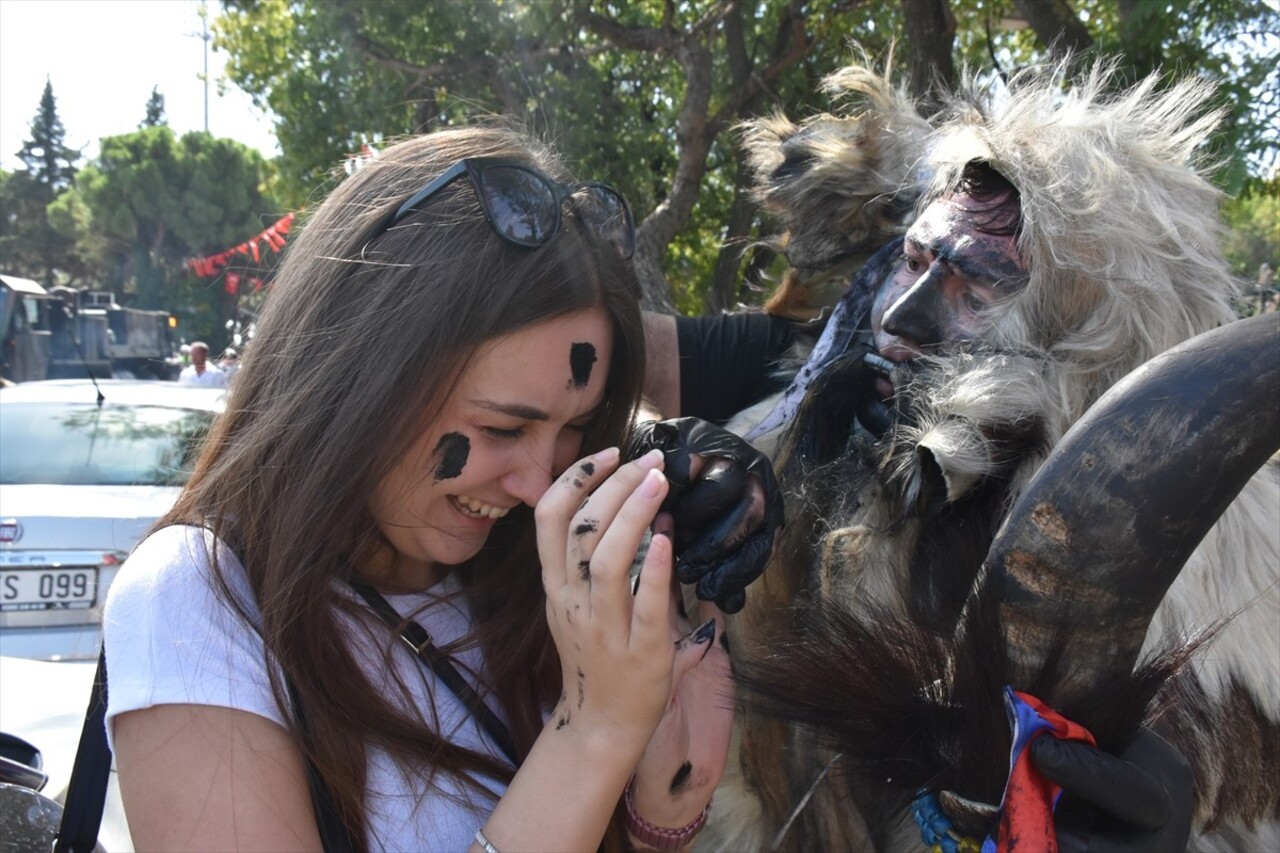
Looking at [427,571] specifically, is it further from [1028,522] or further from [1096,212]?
[1096,212]

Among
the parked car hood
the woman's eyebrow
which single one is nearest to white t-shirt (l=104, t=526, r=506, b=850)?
the woman's eyebrow

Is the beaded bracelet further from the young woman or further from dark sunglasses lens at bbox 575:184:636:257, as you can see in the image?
dark sunglasses lens at bbox 575:184:636:257

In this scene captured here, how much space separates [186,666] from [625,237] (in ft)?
2.95

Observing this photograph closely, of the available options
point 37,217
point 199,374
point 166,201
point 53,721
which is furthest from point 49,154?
point 53,721

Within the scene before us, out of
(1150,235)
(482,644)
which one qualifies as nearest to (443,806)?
(482,644)

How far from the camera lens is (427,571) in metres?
1.63

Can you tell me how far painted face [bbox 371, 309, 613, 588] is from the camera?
1454 mm

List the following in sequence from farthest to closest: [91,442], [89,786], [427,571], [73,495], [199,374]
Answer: [199,374] → [91,442] → [73,495] → [427,571] → [89,786]

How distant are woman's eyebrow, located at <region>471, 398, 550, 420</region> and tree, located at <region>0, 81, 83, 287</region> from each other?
170ft

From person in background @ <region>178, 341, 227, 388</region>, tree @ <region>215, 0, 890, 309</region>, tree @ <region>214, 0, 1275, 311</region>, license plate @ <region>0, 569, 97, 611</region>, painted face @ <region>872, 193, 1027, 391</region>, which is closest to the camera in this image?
painted face @ <region>872, 193, 1027, 391</region>

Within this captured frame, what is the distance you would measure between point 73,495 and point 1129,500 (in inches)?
170

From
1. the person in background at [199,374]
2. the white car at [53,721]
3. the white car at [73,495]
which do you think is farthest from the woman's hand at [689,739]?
the person in background at [199,374]

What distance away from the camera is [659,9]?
895 centimetres

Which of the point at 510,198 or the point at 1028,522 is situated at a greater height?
the point at 510,198
